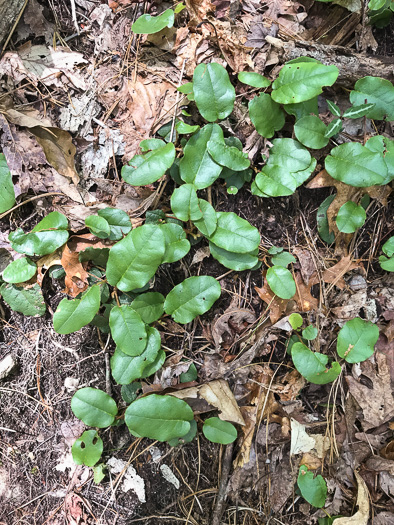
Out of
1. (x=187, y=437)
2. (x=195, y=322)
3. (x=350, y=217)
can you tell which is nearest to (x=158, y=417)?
(x=187, y=437)

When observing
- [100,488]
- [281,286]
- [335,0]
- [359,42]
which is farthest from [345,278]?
[100,488]

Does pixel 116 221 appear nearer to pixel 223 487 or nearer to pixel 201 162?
pixel 201 162

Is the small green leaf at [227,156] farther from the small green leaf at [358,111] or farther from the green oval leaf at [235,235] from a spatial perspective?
the small green leaf at [358,111]

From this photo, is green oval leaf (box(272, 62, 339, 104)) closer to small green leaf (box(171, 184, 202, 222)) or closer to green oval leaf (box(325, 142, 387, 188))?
green oval leaf (box(325, 142, 387, 188))

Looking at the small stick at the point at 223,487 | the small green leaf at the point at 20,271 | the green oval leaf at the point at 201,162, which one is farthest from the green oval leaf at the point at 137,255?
the small stick at the point at 223,487

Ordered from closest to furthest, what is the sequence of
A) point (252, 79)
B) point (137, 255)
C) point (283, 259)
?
point (137, 255) → point (252, 79) → point (283, 259)
